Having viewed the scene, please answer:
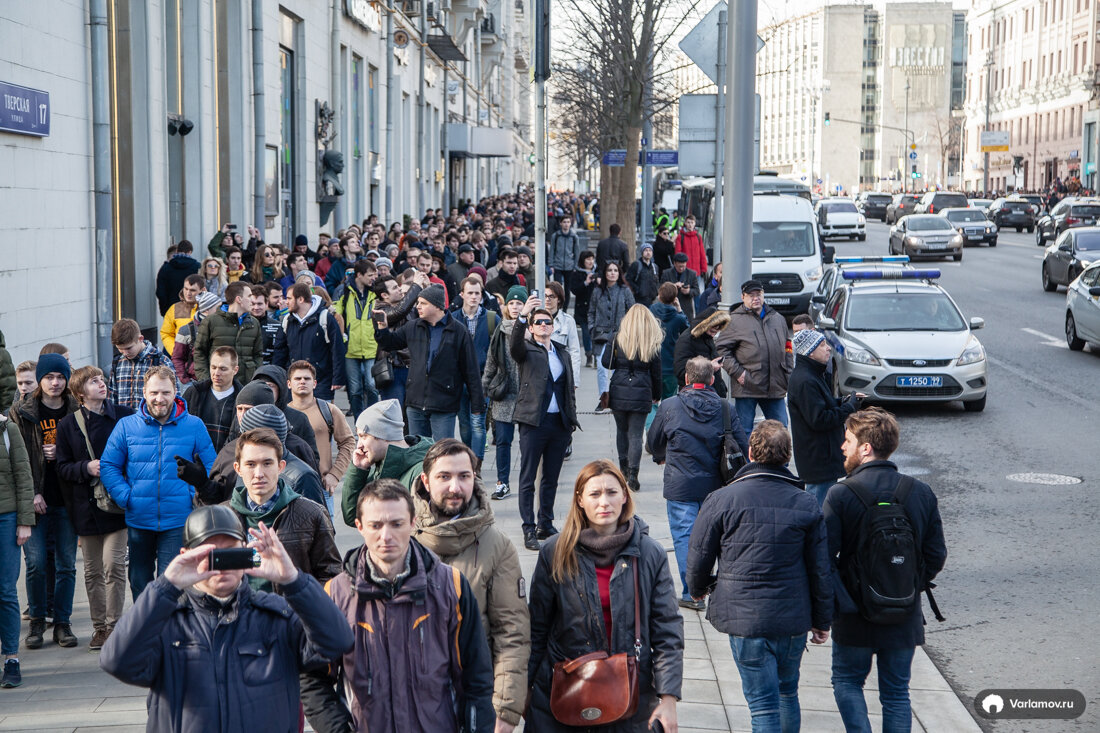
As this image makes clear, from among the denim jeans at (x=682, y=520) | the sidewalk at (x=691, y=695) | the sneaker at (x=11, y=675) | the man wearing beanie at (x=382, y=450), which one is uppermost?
the man wearing beanie at (x=382, y=450)

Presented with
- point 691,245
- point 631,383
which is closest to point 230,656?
point 631,383

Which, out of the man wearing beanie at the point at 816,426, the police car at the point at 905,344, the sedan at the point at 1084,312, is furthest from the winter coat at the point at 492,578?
the sedan at the point at 1084,312

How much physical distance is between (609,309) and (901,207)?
53.7 metres

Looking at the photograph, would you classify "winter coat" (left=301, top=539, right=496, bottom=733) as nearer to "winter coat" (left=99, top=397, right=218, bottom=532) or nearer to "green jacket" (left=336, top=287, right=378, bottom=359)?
"winter coat" (left=99, top=397, right=218, bottom=532)

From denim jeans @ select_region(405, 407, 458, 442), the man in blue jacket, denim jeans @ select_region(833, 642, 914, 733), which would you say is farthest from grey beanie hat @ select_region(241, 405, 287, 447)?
denim jeans @ select_region(405, 407, 458, 442)

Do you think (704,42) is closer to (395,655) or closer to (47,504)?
(47,504)

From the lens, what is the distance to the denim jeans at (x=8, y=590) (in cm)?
683

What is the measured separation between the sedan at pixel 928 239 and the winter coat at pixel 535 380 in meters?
33.5

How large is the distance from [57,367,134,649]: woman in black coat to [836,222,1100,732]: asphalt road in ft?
15.3

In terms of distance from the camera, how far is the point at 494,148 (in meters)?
49.9

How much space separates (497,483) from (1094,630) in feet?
16.7

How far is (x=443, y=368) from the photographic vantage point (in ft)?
33.9

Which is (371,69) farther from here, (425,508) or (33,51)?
(425,508)

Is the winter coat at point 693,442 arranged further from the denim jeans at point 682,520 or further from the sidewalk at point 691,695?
the sidewalk at point 691,695
